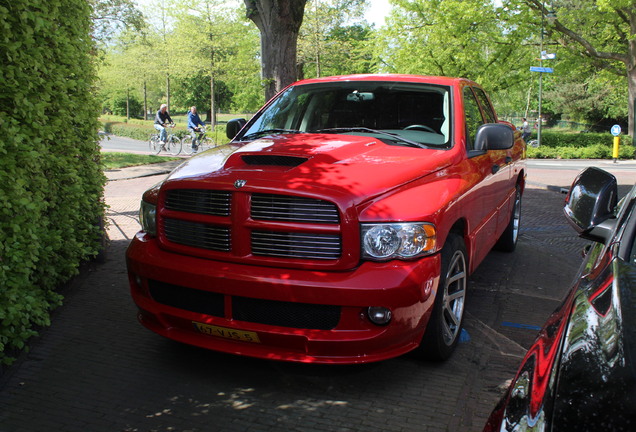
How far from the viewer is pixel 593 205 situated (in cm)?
267

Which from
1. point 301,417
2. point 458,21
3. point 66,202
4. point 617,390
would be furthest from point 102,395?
point 458,21

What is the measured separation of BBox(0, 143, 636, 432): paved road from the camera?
3.28m

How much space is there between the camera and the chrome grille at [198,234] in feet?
11.7

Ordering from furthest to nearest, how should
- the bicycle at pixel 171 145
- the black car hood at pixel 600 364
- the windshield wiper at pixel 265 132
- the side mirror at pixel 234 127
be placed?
the bicycle at pixel 171 145
the side mirror at pixel 234 127
the windshield wiper at pixel 265 132
the black car hood at pixel 600 364

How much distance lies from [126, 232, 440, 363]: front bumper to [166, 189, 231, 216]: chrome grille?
0.31m

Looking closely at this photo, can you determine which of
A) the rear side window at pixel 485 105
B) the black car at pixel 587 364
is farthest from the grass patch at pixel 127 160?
the black car at pixel 587 364

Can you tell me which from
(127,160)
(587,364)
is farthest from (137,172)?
(587,364)

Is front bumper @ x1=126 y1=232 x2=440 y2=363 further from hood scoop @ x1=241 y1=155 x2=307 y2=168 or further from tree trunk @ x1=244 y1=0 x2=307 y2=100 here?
tree trunk @ x1=244 y1=0 x2=307 y2=100

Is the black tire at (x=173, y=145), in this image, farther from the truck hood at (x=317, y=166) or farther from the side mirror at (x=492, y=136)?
the side mirror at (x=492, y=136)

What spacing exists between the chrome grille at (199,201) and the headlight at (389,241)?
2.84 ft

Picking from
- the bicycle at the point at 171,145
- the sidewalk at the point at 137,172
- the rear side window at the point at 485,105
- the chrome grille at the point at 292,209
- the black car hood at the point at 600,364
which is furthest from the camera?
the bicycle at the point at 171,145

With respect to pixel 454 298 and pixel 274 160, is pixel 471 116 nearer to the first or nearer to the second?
pixel 454 298

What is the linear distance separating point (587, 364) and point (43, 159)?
3.97 meters

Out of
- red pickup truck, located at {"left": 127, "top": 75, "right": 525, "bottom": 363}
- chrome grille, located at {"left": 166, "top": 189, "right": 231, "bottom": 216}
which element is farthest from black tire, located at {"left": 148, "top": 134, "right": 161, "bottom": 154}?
chrome grille, located at {"left": 166, "top": 189, "right": 231, "bottom": 216}
